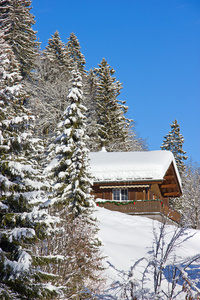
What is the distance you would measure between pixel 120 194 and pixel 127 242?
10816mm

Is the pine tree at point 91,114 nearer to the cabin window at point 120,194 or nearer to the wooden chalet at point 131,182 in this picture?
the wooden chalet at point 131,182

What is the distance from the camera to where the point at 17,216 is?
7621mm

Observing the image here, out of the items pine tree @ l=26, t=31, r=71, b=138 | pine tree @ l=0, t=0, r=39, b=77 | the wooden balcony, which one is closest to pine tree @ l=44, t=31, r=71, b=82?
pine tree @ l=26, t=31, r=71, b=138

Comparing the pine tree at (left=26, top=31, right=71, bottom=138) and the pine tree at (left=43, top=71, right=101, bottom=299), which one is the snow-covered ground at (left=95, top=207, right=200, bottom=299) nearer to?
the pine tree at (left=43, top=71, right=101, bottom=299)

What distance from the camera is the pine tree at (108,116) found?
45.3 meters

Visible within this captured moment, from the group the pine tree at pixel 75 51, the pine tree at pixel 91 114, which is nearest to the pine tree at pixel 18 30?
the pine tree at pixel 91 114

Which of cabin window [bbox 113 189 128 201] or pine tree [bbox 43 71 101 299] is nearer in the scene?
pine tree [bbox 43 71 101 299]

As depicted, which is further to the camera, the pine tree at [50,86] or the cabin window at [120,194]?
the pine tree at [50,86]

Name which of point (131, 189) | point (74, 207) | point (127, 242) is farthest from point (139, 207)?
point (74, 207)

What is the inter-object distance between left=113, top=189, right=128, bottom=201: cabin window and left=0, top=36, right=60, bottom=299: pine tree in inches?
890

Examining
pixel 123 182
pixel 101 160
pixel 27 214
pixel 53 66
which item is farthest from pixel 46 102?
pixel 27 214

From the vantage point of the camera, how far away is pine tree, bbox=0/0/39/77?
1537 inches

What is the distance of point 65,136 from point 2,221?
11.0 meters

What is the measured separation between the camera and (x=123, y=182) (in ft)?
96.4
